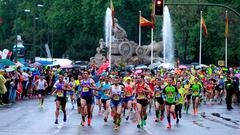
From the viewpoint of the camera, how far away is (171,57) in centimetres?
7888

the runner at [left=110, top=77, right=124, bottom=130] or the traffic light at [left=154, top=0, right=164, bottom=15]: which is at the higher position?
the traffic light at [left=154, top=0, right=164, bottom=15]

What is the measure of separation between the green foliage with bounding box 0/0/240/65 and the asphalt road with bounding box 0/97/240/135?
146 feet

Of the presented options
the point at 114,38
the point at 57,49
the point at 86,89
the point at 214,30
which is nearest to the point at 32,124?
the point at 86,89

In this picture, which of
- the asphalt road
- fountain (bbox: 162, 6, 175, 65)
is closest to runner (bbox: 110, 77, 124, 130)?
the asphalt road

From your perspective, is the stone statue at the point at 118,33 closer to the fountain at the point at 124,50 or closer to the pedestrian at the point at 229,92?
the fountain at the point at 124,50

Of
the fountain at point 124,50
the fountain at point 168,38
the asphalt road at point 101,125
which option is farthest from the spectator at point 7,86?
the fountain at point 168,38

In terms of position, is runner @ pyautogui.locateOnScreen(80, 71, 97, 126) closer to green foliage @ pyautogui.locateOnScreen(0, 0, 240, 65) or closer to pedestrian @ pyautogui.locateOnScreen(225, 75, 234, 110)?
pedestrian @ pyautogui.locateOnScreen(225, 75, 234, 110)

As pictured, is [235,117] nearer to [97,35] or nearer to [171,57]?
[171,57]

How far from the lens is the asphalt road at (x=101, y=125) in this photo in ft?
71.4

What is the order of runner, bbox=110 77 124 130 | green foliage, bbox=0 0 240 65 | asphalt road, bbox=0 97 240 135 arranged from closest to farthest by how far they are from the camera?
asphalt road, bbox=0 97 240 135 < runner, bbox=110 77 124 130 < green foliage, bbox=0 0 240 65

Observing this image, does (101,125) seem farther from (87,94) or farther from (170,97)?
(170,97)

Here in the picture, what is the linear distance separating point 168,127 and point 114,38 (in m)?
49.2

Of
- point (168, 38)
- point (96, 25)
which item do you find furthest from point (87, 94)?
point (96, 25)

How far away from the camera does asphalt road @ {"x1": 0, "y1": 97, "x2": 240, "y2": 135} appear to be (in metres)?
21.8
